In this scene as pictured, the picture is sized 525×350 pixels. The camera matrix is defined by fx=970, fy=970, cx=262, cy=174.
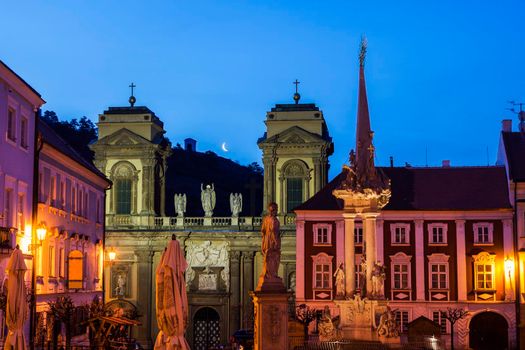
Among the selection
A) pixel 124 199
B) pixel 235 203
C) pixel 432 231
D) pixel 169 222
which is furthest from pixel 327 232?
pixel 124 199

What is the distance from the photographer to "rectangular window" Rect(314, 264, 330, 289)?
53.4 meters

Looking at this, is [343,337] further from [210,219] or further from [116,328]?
[210,219]

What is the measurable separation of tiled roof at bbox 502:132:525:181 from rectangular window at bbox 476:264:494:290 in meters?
5.00

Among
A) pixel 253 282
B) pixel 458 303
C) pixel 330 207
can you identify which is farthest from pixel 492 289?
pixel 253 282

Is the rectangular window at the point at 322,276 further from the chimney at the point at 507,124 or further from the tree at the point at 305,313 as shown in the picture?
the chimney at the point at 507,124

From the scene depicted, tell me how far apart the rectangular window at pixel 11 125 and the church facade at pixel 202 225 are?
30573mm

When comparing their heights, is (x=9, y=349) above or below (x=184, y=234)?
below

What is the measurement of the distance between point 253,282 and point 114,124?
14.0 metres

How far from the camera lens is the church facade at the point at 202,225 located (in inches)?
2427

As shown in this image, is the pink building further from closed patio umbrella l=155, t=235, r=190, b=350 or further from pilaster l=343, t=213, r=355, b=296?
pilaster l=343, t=213, r=355, b=296

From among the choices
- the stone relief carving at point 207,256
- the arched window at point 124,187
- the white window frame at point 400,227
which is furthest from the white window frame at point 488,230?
the arched window at point 124,187

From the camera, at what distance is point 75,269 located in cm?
4138

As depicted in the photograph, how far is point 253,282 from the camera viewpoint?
6244cm

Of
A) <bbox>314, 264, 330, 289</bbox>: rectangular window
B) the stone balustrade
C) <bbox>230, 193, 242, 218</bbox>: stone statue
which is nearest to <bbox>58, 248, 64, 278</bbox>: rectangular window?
<bbox>314, 264, 330, 289</bbox>: rectangular window
